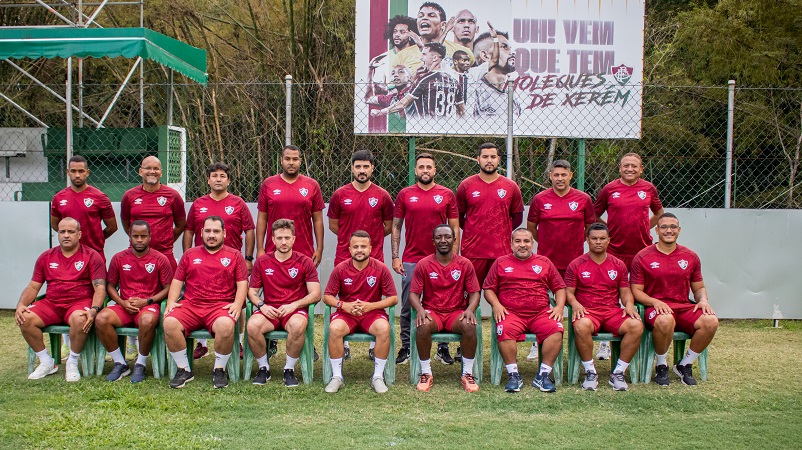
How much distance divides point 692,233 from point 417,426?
4442mm

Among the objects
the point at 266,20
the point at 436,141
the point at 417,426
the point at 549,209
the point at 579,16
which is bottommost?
the point at 417,426

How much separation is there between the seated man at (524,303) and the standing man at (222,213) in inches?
74.7

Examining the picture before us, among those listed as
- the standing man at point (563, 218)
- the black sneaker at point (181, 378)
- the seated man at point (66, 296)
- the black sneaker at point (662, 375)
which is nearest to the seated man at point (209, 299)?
the black sneaker at point (181, 378)

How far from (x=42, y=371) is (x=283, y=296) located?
173cm

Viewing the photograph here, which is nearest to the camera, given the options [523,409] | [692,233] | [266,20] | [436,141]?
[523,409]

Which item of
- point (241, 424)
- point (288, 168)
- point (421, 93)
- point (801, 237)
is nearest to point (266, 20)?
point (421, 93)

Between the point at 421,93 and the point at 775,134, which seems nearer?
the point at 421,93

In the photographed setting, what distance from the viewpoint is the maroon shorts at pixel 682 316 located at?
5688mm

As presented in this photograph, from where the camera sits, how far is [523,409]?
16.3ft

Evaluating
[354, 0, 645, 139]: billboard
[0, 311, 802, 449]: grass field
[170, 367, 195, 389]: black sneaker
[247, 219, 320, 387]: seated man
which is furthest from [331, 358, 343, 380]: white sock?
[354, 0, 645, 139]: billboard

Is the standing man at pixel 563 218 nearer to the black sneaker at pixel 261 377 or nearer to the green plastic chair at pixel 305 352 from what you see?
the green plastic chair at pixel 305 352

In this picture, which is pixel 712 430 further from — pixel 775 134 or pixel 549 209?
pixel 775 134

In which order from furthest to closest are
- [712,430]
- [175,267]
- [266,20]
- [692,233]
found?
[266,20], [692,233], [175,267], [712,430]

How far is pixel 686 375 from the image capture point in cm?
572
